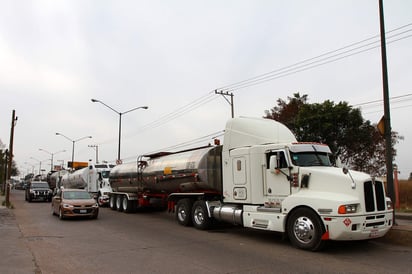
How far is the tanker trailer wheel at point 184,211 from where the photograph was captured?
14812 millimetres

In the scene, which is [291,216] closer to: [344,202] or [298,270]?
[344,202]

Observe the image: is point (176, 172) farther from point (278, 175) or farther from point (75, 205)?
point (278, 175)

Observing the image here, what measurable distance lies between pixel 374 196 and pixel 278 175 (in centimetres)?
266

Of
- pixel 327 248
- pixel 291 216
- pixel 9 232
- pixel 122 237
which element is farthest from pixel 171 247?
pixel 9 232

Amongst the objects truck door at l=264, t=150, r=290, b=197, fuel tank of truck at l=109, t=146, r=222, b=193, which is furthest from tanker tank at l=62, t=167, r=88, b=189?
truck door at l=264, t=150, r=290, b=197

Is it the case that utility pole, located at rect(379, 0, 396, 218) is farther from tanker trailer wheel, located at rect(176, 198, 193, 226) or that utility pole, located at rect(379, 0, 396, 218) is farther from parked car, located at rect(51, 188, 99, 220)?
parked car, located at rect(51, 188, 99, 220)

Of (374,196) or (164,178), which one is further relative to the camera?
(164,178)

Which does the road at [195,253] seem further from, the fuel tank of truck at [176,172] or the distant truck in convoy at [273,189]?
the fuel tank of truck at [176,172]

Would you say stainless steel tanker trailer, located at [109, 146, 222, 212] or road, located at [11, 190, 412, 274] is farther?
stainless steel tanker trailer, located at [109, 146, 222, 212]

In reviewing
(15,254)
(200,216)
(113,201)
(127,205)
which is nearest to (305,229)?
(200,216)

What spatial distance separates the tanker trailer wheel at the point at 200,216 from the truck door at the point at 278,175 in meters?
3.09

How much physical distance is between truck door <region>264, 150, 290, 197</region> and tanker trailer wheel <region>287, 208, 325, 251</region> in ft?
2.99

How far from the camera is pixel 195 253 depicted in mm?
9367

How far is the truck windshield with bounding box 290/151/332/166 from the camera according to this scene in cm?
1080
